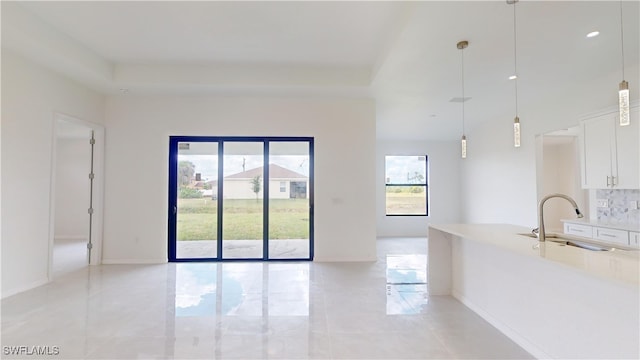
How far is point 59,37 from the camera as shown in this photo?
3631 mm

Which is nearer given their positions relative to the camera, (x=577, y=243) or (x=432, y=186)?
(x=577, y=243)

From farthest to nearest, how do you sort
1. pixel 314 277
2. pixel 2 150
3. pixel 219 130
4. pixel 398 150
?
pixel 398 150 < pixel 219 130 < pixel 314 277 < pixel 2 150

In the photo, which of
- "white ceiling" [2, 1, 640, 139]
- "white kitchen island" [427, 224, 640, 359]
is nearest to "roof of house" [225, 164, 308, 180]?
"white ceiling" [2, 1, 640, 139]

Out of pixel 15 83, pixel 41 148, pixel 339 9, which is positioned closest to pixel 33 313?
pixel 41 148

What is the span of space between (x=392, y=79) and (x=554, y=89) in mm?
2670

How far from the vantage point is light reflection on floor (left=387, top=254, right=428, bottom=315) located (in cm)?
320

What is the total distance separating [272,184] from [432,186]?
5186 millimetres

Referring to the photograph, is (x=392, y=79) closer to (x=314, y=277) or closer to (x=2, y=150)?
(x=314, y=277)

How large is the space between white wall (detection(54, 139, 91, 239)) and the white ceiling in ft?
13.3

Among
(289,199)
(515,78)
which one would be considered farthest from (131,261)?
(515,78)

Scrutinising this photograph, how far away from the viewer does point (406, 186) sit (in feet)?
28.4

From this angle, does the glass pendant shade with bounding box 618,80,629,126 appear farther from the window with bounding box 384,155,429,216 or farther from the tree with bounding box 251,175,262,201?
the window with bounding box 384,155,429,216

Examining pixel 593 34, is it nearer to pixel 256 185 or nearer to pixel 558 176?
pixel 256 185

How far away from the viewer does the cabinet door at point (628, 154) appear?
3492 mm
